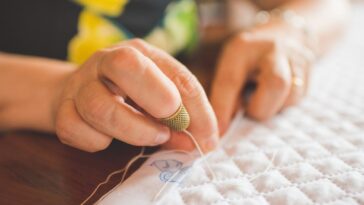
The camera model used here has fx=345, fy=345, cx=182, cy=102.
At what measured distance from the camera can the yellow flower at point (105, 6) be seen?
1.43 ft

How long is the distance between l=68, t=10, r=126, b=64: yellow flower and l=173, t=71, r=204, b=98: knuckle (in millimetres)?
203

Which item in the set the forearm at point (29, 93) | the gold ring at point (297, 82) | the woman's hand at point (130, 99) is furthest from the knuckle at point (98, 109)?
the gold ring at point (297, 82)

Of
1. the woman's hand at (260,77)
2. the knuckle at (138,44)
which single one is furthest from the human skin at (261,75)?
the knuckle at (138,44)

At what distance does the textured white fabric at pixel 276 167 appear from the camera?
244 millimetres

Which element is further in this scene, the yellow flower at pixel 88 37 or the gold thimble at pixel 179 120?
the yellow flower at pixel 88 37

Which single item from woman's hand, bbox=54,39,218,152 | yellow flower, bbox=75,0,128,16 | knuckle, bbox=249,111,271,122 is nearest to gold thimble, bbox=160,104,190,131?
woman's hand, bbox=54,39,218,152

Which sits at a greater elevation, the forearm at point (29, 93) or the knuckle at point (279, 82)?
the knuckle at point (279, 82)

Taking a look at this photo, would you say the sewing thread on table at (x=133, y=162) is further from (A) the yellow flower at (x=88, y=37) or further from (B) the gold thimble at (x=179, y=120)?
(A) the yellow flower at (x=88, y=37)

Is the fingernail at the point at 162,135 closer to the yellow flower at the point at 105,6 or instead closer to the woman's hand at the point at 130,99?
the woman's hand at the point at 130,99

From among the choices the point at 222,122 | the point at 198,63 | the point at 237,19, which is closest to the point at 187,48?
the point at 198,63

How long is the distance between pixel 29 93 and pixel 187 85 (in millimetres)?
183

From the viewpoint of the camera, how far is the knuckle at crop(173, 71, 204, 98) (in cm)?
26

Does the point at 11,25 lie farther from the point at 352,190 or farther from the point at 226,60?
the point at 352,190

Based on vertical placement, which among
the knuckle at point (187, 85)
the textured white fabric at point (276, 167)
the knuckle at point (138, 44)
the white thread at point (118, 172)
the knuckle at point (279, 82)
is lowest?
the white thread at point (118, 172)
